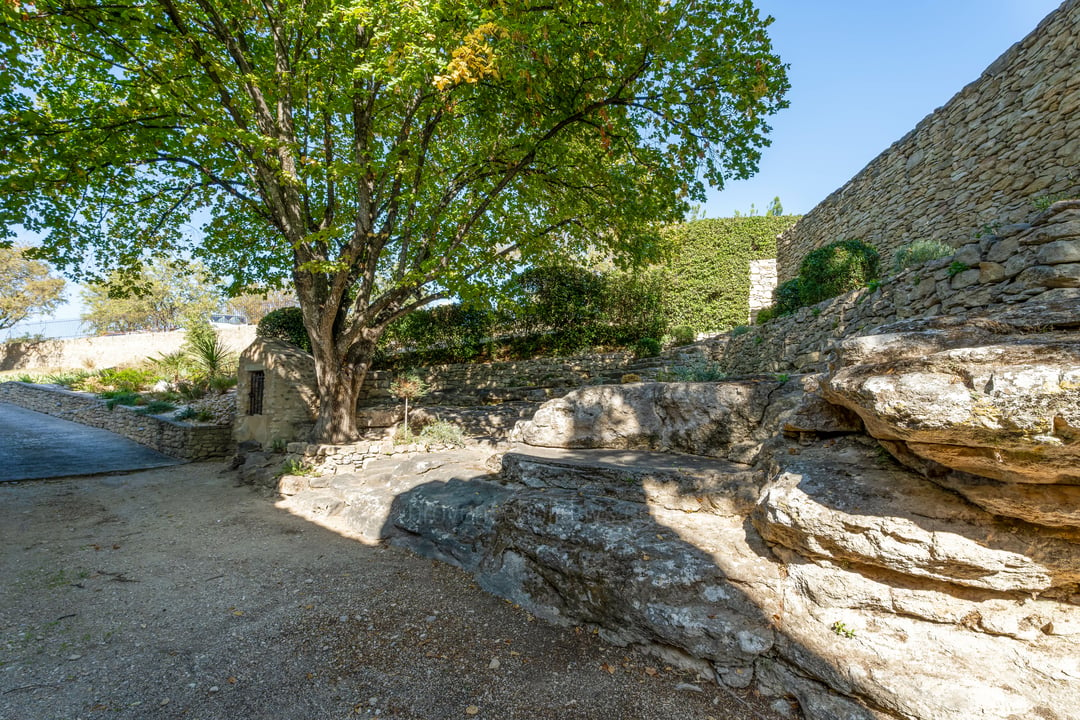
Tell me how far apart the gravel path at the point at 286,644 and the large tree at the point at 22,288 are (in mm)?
28510

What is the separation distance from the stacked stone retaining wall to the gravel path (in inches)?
193

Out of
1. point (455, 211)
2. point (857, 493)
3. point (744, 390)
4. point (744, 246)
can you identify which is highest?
point (744, 246)

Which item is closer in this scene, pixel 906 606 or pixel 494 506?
pixel 906 606

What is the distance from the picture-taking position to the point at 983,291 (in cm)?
469

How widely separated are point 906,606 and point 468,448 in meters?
6.01

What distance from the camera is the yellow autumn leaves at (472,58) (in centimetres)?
460

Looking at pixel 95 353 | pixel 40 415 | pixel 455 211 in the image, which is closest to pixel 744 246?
pixel 455 211

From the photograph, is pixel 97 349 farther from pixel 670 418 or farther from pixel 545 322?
pixel 670 418

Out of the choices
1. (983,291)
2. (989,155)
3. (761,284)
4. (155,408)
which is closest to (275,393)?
(155,408)

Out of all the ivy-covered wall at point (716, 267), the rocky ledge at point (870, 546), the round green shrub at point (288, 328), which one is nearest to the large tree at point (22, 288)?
the round green shrub at point (288, 328)

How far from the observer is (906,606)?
254cm

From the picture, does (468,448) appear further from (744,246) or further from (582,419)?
(744,246)

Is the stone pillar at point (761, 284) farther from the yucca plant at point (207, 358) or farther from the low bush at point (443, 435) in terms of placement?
the yucca plant at point (207, 358)

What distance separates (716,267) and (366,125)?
33.8 feet
